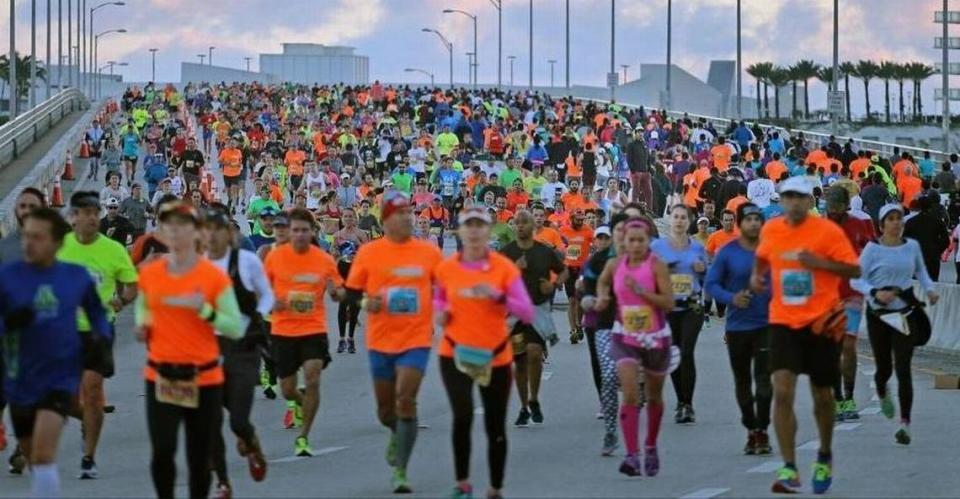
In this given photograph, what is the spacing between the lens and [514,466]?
619 inches

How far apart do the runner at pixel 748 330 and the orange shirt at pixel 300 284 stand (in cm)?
252

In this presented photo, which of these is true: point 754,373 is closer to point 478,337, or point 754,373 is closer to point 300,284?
point 300,284

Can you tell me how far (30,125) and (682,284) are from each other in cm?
5035

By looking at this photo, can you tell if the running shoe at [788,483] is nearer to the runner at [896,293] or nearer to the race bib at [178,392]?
the runner at [896,293]

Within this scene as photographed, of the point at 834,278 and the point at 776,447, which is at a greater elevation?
the point at 834,278

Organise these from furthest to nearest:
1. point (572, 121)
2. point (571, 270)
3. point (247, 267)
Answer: point (572, 121), point (571, 270), point (247, 267)

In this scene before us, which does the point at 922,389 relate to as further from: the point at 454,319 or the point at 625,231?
the point at 454,319

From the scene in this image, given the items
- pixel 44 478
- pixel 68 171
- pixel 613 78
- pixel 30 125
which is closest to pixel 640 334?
pixel 44 478

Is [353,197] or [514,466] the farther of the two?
[353,197]

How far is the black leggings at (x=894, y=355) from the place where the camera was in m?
16.5

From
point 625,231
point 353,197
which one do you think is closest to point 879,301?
point 625,231

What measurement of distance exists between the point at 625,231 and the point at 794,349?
1456 millimetres

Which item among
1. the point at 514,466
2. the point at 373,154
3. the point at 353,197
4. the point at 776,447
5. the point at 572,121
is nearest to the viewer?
the point at 514,466

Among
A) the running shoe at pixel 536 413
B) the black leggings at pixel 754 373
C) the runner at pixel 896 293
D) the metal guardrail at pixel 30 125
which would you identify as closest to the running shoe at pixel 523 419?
the running shoe at pixel 536 413
